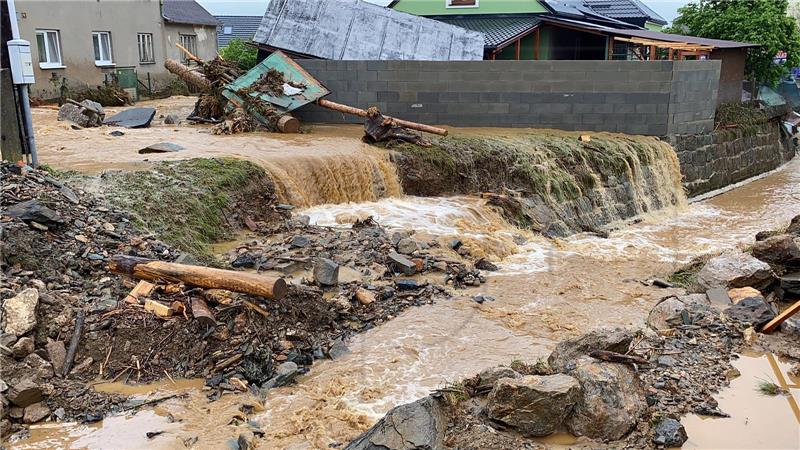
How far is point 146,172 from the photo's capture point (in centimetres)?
928

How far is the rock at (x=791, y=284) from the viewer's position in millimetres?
7363

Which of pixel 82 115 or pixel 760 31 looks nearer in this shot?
pixel 82 115

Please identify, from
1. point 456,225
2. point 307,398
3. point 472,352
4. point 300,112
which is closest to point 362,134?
point 300,112

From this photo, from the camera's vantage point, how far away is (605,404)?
4684 mm

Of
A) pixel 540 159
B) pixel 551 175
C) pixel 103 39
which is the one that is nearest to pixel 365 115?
pixel 540 159

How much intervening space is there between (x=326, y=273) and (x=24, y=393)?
10.3 feet

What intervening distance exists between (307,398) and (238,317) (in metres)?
1.06

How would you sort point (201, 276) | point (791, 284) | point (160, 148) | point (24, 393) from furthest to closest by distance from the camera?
point (160, 148) → point (791, 284) → point (201, 276) → point (24, 393)

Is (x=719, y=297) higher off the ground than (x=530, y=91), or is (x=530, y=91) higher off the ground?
(x=530, y=91)

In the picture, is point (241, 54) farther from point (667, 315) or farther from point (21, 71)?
point (667, 315)

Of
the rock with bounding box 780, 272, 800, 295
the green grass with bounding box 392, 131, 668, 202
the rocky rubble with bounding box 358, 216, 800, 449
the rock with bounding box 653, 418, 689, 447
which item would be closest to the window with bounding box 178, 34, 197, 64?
the green grass with bounding box 392, 131, 668, 202

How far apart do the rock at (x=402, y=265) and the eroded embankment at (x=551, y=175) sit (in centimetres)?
365

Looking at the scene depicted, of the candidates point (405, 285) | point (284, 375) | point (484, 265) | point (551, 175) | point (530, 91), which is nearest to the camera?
point (284, 375)

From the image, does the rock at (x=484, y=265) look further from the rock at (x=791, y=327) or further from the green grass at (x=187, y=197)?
the rock at (x=791, y=327)
